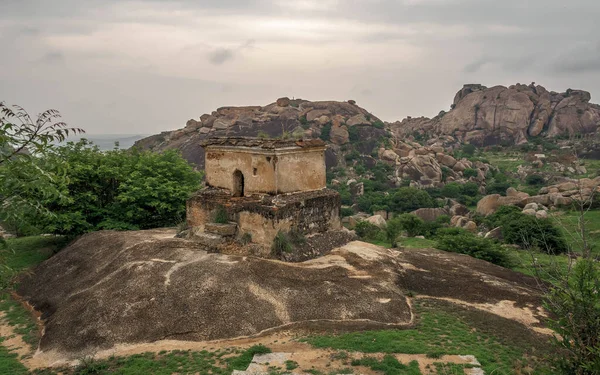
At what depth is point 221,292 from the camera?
11414 millimetres

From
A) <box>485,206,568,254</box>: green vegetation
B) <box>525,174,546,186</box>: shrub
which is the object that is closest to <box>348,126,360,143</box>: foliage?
<box>525,174,546,186</box>: shrub

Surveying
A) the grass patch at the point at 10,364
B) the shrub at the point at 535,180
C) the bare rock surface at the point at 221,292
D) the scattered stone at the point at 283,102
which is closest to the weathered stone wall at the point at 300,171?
the bare rock surface at the point at 221,292

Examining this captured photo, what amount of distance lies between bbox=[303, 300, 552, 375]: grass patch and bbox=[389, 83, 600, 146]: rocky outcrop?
7716 cm

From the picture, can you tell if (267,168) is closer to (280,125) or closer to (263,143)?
(263,143)

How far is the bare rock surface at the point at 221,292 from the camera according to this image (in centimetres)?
1061

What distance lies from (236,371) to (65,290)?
724 centimetres

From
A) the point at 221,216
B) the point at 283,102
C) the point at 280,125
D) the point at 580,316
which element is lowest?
the point at 580,316

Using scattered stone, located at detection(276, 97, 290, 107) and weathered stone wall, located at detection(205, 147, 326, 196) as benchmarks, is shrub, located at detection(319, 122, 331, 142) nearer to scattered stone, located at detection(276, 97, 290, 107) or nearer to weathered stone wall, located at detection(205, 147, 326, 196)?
scattered stone, located at detection(276, 97, 290, 107)

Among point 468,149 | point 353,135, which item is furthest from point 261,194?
point 468,149

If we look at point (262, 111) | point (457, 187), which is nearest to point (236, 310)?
point (457, 187)

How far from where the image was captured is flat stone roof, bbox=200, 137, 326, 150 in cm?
1470

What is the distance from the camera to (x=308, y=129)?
71875mm

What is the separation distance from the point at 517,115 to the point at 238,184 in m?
85.3

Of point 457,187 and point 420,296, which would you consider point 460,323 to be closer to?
point 420,296
